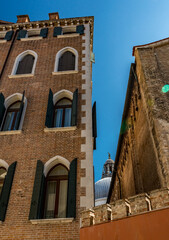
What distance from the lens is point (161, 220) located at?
4020 millimetres

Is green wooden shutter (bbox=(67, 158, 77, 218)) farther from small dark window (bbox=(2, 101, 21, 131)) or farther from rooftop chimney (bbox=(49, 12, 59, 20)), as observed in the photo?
rooftop chimney (bbox=(49, 12, 59, 20))

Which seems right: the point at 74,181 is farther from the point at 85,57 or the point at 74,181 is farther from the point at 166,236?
the point at 85,57

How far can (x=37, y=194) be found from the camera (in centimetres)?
729

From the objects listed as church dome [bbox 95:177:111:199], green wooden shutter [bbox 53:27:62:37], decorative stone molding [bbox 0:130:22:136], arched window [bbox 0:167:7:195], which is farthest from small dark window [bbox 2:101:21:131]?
church dome [bbox 95:177:111:199]

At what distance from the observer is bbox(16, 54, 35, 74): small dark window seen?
1202cm

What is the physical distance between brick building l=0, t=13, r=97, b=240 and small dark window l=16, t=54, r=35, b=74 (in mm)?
57

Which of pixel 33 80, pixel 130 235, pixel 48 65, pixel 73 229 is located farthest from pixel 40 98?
pixel 130 235

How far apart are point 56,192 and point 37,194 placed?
0.71 meters

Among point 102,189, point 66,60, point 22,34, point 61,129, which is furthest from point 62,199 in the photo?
point 102,189

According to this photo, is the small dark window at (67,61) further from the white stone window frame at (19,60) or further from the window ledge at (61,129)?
the window ledge at (61,129)

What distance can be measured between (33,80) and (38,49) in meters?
2.86

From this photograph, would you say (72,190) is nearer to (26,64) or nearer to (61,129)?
(61,129)

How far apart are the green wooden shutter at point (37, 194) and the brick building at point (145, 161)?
2067 mm

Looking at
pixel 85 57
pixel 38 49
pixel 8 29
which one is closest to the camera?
pixel 85 57
